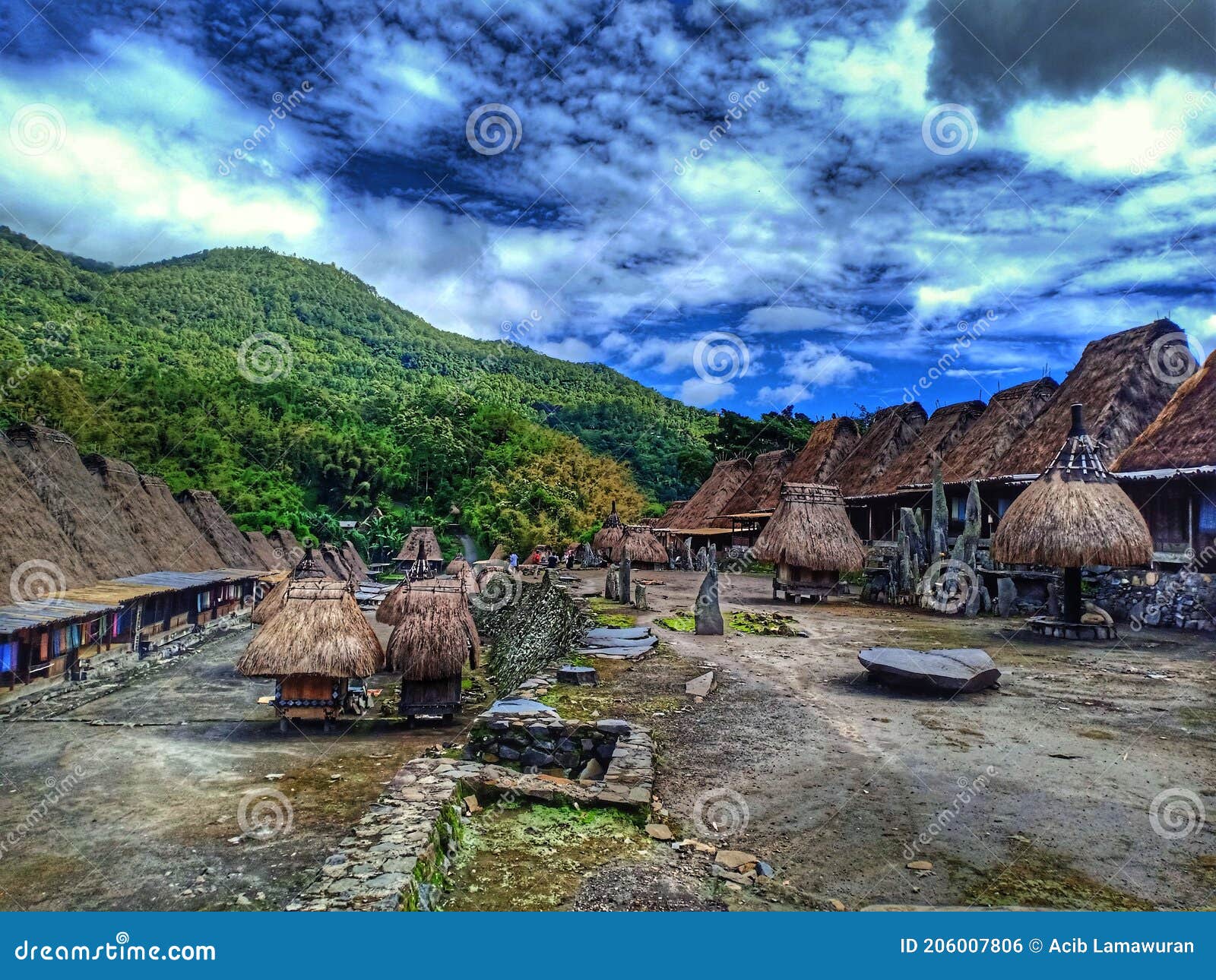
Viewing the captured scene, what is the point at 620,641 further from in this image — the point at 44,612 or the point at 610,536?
the point at 610,536

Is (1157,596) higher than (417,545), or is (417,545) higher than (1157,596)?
(417,545)

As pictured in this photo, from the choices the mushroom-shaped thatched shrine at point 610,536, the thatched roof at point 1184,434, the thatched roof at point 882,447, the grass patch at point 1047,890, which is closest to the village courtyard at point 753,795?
the grass patch at point 1047,890

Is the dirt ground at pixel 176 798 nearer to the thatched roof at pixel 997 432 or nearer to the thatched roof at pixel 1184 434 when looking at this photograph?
the thatched roof at pixel 1184 434

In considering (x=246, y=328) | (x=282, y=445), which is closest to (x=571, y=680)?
(x=282, y=445)

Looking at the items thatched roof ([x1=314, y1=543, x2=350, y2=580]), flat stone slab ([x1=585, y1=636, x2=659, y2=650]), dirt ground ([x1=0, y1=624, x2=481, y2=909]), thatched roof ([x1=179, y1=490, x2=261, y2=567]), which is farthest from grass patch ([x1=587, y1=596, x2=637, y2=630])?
thatched roof ([x1=179, y1=490, x2=261, y2=567])

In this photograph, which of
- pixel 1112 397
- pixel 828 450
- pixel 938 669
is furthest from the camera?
pixel 828 450

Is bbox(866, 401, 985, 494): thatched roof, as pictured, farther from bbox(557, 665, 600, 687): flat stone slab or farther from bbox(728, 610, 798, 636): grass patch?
bbox(557, 665, 600, 687): flat stone slab

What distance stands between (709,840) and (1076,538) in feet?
31.2

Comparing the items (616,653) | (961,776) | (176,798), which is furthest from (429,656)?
(961,776)

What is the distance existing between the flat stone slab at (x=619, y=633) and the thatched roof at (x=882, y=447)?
45.8ft

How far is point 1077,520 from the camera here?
11.2 meters

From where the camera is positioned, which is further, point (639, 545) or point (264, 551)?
point (264, 551)

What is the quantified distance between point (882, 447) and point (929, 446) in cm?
260

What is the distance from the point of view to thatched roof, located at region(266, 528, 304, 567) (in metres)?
30.7
